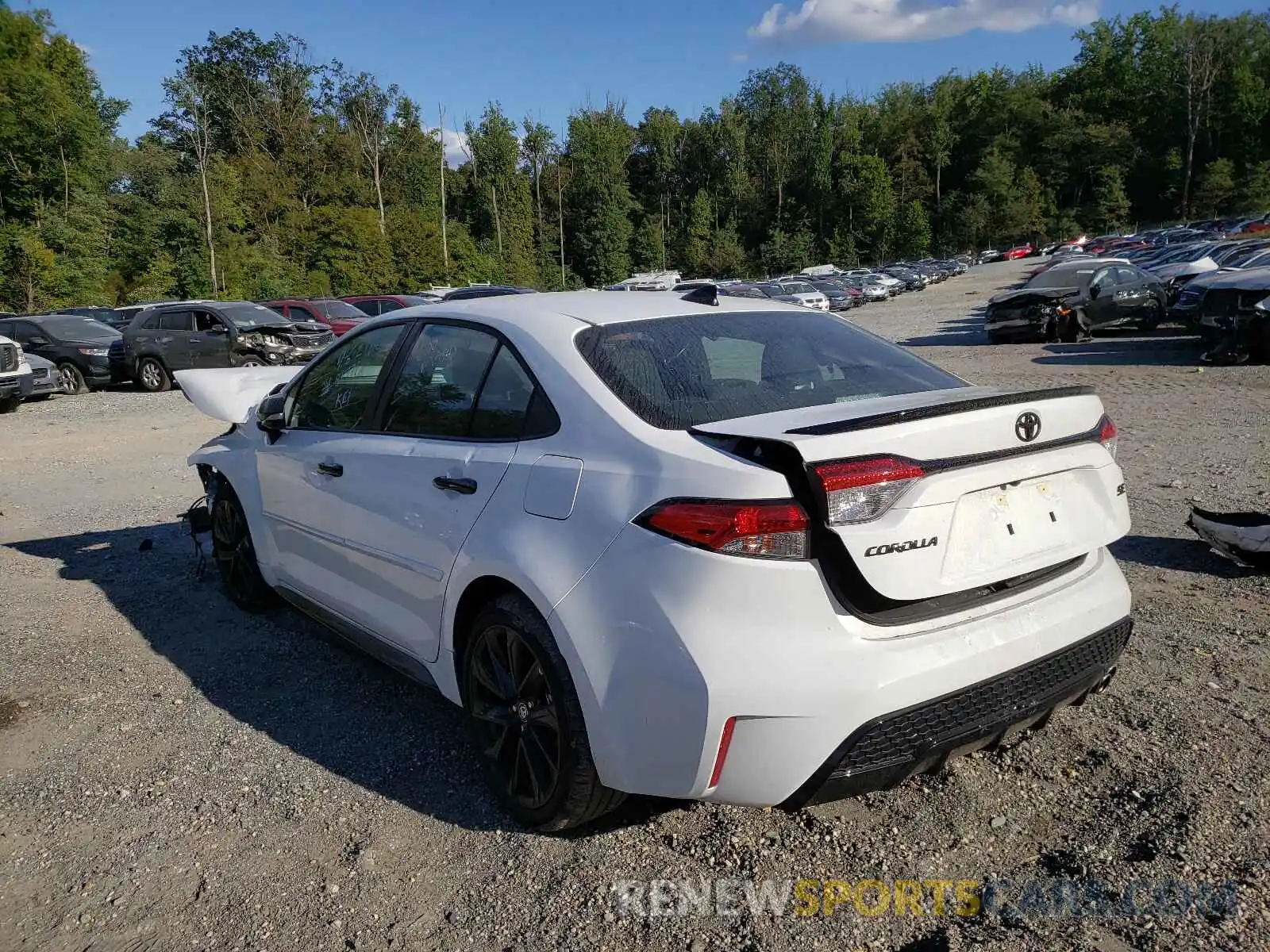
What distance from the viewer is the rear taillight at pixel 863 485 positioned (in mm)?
2297

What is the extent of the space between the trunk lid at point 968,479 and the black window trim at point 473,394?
60cm

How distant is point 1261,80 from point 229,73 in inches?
3959

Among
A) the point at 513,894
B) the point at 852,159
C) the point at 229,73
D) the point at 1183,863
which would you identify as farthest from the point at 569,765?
the point at 852,159

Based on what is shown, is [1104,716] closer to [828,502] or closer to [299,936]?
[828,502]

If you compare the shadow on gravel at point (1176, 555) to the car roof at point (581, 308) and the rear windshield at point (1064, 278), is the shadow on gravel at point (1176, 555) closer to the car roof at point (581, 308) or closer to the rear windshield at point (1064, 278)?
the car roof at point (581, 308)

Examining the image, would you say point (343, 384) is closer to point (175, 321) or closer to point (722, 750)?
point (722, 750)

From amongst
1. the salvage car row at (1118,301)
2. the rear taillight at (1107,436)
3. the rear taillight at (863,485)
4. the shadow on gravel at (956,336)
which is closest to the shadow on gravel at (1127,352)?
the salvage car row at (1118,301)

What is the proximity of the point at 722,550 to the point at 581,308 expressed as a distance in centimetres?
133

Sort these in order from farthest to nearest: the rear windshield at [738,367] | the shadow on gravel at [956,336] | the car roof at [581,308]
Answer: the shadow on gravel at [956,336] < the car roof at [581,308] < the rear windshield at [738,367]

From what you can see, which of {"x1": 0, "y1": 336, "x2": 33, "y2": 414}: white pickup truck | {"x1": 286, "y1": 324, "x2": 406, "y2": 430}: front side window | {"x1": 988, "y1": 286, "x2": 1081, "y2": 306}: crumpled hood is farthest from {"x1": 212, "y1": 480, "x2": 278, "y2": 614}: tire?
{"x1": 988, "y1": 286, "x2": 1081, "y2": 306}: crumpled hood

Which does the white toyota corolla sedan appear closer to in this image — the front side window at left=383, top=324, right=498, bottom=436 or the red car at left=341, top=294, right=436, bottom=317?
the front side window at left=383, top=324, right=498, bottom=436

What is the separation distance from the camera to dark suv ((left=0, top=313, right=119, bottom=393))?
1839 centimetres

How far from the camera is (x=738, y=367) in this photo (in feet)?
10.1

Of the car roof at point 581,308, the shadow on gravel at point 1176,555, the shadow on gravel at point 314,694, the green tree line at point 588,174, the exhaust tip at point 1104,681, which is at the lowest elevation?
the shadow on gravel at point 314,694
